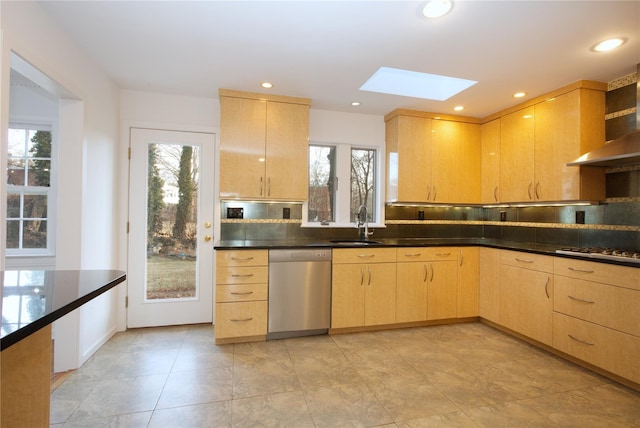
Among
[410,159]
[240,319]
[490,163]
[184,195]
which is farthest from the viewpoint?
[490,163]

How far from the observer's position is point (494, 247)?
334cm

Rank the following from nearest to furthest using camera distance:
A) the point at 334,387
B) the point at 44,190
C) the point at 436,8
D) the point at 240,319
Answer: the point at 436,8, the point at 334,387, the point at 240,319, the point at 44,190

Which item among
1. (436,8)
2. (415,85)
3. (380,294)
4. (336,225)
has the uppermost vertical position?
(415,85)

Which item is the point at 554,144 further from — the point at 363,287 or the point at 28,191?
the point at 28,191

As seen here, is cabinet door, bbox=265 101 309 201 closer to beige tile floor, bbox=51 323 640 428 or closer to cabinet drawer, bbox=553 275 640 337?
beige tile floor, bbox=51 323 640 428

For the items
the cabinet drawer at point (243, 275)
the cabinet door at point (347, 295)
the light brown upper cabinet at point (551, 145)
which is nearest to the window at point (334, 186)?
the cabinet door at point (347, 295)

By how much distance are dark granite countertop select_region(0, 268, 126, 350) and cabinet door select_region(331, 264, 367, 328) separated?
6.96ft

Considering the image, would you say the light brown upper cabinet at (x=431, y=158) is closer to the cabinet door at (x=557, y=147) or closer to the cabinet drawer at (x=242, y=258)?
the cabinet door at (x=557, y=147)

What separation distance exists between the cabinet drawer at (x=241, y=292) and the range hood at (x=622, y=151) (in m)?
3.00

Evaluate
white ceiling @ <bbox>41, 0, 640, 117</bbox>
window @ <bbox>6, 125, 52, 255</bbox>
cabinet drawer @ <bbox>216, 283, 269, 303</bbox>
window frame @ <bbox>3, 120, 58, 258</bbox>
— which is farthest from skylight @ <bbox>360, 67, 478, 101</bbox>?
window @ <bbox>6, 125, 52, 255</bbox>

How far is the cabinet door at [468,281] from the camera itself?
348 centimetres

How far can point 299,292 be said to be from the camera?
9.92ft

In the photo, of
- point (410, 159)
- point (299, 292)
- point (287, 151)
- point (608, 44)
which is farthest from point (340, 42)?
point (299, 292)

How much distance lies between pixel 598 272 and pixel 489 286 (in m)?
1.12
